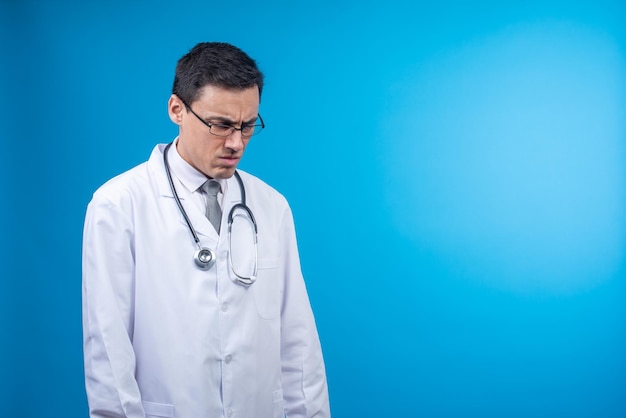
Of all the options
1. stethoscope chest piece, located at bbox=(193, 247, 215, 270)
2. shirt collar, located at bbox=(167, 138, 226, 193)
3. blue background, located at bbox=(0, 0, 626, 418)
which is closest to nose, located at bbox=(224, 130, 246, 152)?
shirt collar, located at bbox=(167, 138, 226, 193)

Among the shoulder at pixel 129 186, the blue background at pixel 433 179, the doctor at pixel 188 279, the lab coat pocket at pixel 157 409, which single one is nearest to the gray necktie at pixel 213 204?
the doctor at pixel 188 279

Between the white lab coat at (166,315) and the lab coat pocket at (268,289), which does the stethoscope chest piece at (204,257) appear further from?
the lab coat pocket at (268,289)

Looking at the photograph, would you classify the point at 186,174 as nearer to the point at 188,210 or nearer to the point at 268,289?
the point at 188,210

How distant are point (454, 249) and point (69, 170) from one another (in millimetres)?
1430

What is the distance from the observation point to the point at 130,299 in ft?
5.08

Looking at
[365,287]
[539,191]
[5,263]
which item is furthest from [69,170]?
[539,191]

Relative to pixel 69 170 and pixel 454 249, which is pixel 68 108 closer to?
pixel 69 170

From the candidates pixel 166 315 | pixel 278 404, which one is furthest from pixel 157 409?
pixel 278 404

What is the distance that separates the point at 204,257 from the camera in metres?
1.60

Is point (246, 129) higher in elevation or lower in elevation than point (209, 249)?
higher

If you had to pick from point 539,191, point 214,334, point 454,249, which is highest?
point 539,191

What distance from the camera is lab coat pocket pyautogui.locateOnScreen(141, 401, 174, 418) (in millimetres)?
1551

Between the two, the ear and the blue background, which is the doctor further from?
the blue background

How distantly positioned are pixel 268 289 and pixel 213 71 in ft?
1.64
